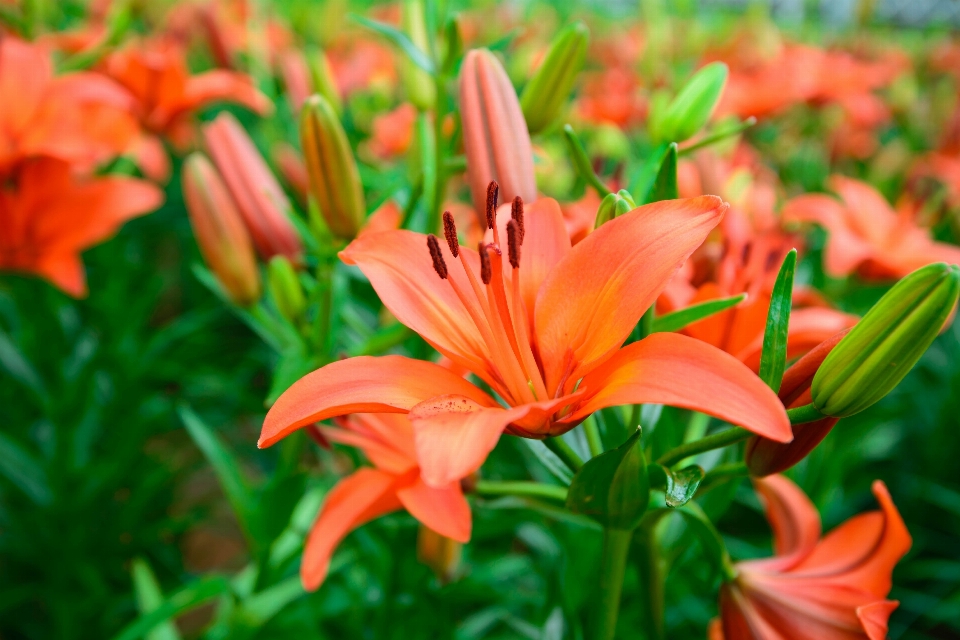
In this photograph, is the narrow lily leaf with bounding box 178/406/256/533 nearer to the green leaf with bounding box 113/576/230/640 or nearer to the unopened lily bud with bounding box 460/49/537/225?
the green leaf with bounding box 113/576/230/640

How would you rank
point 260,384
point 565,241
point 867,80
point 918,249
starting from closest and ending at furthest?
point 565,241
point 918,249
point 260,384
point 867,80

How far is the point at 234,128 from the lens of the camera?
725 mm

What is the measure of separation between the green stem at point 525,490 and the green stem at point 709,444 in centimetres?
6

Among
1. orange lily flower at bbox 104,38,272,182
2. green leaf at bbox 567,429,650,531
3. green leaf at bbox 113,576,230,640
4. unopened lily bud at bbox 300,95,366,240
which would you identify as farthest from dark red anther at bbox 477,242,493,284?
orange lily flower at bbox 104,38,272,182

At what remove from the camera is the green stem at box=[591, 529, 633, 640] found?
396 mm

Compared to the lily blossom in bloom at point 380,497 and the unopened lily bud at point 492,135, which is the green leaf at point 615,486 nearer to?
the lily blossom in bloom at point 380,497

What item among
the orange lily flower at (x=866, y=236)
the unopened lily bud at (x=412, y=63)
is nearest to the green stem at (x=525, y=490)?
the unopened lily bud at (x=412, y=63)

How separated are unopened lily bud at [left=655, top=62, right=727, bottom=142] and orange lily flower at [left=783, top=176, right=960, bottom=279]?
11.8 inches

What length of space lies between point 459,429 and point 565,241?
0.49 feet

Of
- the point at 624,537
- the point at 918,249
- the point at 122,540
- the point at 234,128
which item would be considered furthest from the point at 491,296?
the point at 122,540

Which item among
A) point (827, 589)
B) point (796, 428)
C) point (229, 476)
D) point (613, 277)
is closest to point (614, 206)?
point (613, 277)

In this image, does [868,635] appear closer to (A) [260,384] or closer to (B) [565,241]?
(B) [565,241]

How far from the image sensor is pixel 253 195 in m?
0.68

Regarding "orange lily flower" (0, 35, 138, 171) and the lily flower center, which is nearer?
the lily flower center
